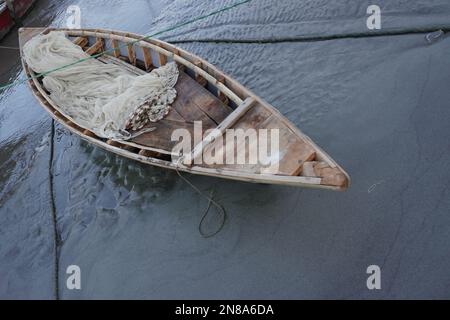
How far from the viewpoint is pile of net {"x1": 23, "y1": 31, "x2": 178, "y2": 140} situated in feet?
23.0

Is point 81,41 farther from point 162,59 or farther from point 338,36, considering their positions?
point 338,36

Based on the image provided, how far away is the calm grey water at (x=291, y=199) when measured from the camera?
5566 mm

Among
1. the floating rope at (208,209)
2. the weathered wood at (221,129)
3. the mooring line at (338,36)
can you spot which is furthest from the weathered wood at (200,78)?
the mooring line at (338,36)

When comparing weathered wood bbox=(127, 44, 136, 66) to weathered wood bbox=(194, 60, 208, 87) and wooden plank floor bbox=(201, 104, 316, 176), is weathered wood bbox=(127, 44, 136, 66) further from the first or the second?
wooden plank floor bbox=(201, 104, 316, 176)

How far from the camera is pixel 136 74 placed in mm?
8453

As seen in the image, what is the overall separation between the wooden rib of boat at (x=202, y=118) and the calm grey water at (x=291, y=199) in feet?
3.09

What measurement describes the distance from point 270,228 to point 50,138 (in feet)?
19.1

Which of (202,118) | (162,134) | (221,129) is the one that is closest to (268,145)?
(221,129)

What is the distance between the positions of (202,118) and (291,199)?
208 centimetres

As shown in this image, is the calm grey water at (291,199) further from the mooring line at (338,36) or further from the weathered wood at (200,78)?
the weathered wood at (200,78)

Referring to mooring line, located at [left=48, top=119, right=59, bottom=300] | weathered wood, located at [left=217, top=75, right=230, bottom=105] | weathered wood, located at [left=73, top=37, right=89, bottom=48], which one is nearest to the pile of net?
weathered wood, located at [left=73, top=37, right=89, bottom=48]
